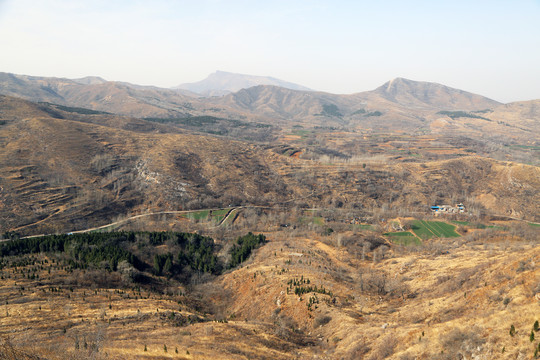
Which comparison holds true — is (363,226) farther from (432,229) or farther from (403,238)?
(432,229)

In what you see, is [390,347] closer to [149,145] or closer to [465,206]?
[465,206]

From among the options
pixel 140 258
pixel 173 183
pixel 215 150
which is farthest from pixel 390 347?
pixel 215 150

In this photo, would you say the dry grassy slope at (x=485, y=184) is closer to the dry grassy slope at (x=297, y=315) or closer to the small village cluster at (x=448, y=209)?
the small village cluster at (x=448, y=209)

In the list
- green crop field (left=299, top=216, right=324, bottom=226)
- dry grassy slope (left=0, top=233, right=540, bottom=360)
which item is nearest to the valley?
dry grassy slope (left=0, top=233, right=540, bottom=360)

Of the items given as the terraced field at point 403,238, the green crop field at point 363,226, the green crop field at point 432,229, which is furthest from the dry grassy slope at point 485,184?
the green crop field at point 363,226

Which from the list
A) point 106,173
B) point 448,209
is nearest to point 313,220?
point 448,209

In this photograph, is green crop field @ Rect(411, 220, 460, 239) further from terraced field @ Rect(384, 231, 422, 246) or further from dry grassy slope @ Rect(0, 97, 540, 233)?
dry grassy slope @ Rect(0, 97, 540, 233)
